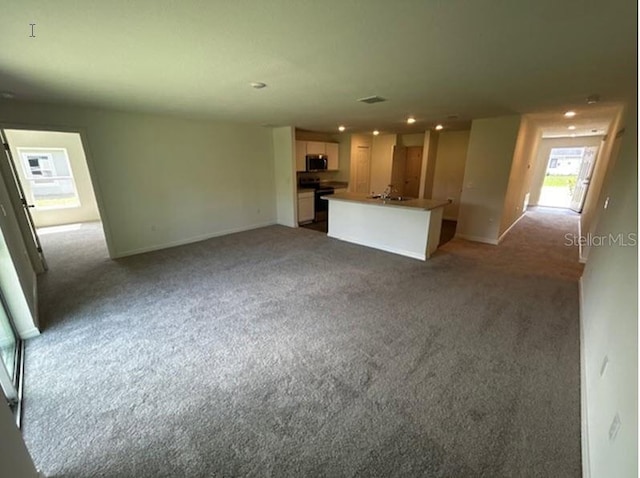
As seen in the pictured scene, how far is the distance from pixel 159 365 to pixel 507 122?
596cm

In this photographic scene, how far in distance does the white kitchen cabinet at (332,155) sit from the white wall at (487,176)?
395cm

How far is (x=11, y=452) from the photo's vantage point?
1145 mm

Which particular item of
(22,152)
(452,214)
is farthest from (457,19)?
(22,152)

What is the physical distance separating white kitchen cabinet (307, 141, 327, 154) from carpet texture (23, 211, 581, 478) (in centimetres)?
450

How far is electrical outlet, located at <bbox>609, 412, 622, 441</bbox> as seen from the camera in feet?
3.94

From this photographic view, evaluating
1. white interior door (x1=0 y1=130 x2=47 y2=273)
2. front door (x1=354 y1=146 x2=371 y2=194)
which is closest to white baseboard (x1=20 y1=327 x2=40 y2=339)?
white interior door (x1=0 y1=130 x2=47 y2=273)

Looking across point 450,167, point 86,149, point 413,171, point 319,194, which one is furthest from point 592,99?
point 86,149

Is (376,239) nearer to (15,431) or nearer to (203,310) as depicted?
(203,310)

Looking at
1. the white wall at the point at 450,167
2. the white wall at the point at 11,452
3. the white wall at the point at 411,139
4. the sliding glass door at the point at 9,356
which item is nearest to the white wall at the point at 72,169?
the sliding glass door at the point at 9,356

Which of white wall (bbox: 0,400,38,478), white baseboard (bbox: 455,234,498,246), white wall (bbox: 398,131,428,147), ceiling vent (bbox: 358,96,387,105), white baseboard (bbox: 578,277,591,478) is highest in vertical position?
ceiling vent (bbox: 358,96,387,105)

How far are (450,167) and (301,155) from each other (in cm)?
401

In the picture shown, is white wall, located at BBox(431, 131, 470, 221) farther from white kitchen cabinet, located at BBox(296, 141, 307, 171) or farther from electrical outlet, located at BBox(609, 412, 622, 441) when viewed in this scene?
electrical outlet, located at BBox(609, 412, 622, 441)

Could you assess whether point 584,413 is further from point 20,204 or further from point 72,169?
point 72,169

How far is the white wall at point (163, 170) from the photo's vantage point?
13.4 ft
